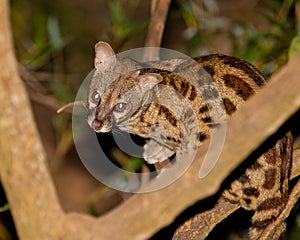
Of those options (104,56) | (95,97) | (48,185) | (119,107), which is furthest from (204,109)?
(48,185)

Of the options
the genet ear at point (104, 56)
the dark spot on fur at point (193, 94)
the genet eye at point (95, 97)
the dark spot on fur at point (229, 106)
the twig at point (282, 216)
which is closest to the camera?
the twig at point (282, 216)

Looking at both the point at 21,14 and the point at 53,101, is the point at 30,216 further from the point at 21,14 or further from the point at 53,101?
the point at 21,14

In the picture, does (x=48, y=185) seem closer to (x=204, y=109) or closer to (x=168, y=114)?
(x=204, y=109)

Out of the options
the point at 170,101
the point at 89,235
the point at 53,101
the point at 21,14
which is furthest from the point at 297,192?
the point at 21,14

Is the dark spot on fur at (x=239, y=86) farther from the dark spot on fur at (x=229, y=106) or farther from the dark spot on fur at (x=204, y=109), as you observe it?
the dark spot on fur at (x=204, y=109)

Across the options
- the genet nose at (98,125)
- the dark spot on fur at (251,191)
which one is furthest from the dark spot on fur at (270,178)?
the genet nose at (98,125)
